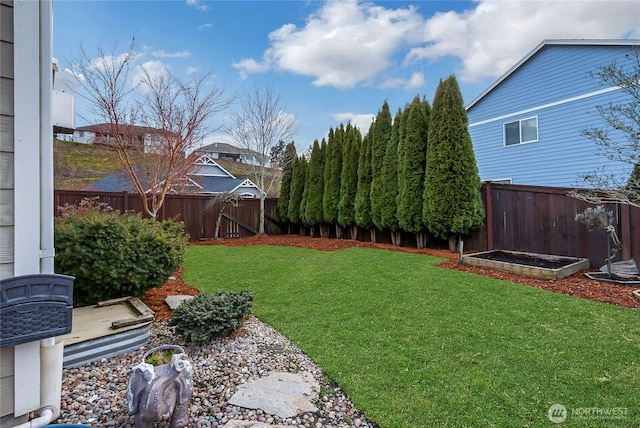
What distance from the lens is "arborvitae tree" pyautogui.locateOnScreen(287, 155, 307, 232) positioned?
40.5 feet

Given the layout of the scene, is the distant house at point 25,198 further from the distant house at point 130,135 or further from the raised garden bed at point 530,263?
the distant house at point 130,135

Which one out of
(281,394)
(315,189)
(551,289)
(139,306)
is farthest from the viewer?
(315,189)

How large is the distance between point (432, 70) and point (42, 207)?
9052mm

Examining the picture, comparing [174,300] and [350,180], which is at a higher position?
[350,180]

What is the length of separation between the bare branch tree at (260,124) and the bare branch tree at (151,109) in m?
2.67

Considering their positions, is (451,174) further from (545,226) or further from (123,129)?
(123,129)

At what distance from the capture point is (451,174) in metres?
7.40

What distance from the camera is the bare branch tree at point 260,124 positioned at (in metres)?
12.1

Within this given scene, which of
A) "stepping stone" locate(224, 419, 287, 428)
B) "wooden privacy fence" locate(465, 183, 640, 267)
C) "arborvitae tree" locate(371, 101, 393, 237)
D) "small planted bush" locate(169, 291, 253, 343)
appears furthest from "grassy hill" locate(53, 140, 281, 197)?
"stepping stone" locate(224, 419, 287, 428)

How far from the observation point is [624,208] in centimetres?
496

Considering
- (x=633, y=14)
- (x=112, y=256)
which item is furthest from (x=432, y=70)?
(x=112, y=256)

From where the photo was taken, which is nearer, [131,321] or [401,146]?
[131,321]

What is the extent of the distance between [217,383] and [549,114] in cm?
1235

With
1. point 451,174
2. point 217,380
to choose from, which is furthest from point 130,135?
point 217,380
